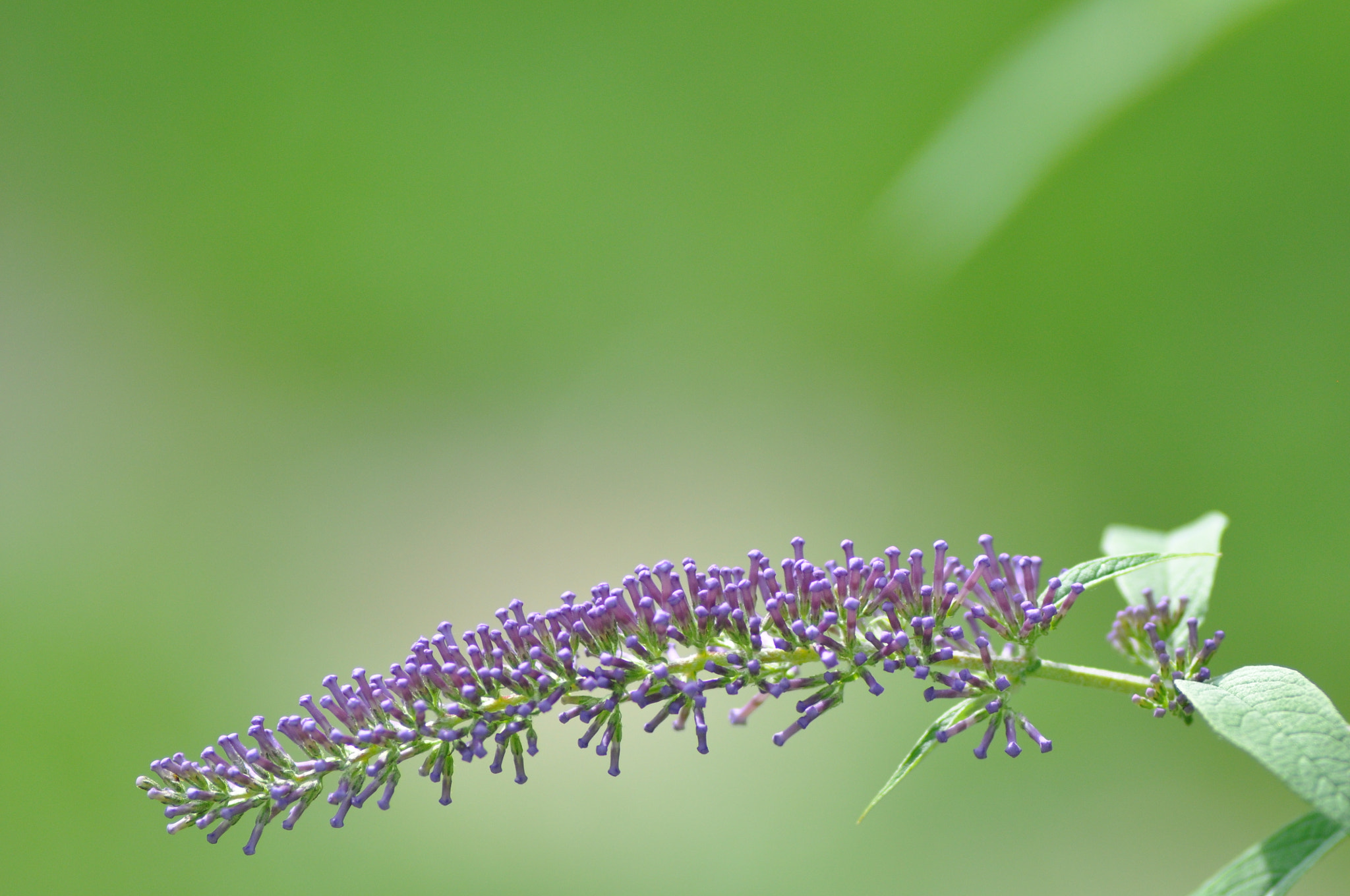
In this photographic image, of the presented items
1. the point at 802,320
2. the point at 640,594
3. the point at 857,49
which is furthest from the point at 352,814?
the point at 857,49

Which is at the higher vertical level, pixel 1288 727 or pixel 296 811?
pixel 296 811

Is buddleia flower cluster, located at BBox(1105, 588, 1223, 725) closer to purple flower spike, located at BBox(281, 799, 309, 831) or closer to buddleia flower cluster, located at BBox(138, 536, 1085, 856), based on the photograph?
buddleia flower cluster, located at BBox(138, 536, 1085, 856)

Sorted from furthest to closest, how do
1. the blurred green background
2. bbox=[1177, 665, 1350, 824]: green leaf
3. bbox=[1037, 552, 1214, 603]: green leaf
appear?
the blurred green background, bbox=[1037, 552, 1214, 603]: green leaf, bbox=[1177, 665, 1350, 824]: green leaf

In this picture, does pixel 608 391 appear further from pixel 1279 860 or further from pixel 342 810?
pixel 1279 860

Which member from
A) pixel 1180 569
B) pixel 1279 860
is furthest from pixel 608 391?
pixel 1279 860

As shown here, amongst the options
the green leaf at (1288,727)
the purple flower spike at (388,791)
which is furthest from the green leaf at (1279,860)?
the purple flower spike at (388,791)

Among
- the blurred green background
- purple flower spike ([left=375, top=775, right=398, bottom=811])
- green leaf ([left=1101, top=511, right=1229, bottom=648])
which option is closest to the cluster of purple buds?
green leaf ([left=1101, top=511, right=1229, bottom=648])

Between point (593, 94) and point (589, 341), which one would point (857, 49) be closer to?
A: point (593, 94)
